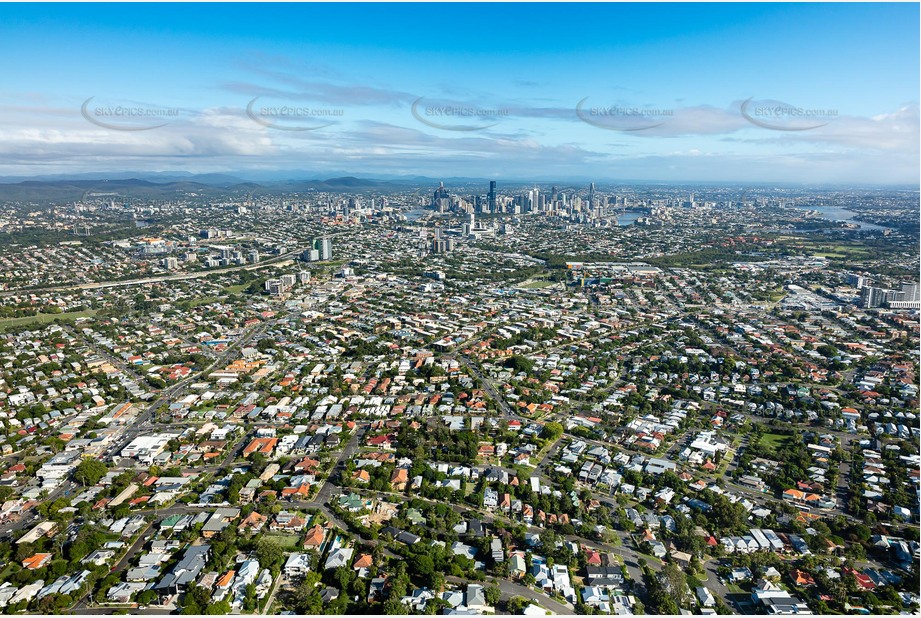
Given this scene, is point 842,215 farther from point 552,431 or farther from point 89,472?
point 89,472

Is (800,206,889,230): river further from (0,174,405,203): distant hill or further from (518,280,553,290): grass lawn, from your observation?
(0,174,405,203): distant hill

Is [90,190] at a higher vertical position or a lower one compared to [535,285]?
higher

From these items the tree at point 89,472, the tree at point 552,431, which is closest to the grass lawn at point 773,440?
the tree at point 552,431

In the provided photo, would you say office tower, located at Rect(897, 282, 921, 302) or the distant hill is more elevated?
the distant hill

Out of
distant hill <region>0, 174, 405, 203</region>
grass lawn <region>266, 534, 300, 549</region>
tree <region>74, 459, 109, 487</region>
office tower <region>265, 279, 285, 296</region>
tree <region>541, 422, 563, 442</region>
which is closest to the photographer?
grass lawn <region>266, 534, 300, 549</region>

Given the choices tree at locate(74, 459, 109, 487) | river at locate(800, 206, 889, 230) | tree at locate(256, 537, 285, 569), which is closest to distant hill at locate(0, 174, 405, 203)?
tree at locate(74, 459, 109, 487)

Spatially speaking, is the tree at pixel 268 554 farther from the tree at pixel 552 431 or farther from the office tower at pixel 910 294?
the office tower at pixel 910 294

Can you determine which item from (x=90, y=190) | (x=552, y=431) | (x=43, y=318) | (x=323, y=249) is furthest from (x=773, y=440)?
(x=90, y=190)
